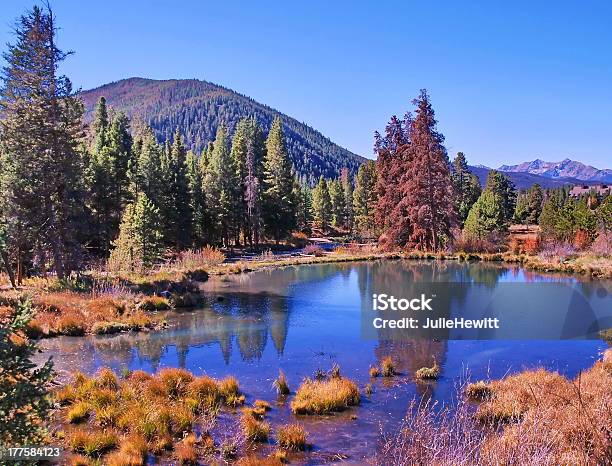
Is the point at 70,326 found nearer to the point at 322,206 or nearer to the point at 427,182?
the point at 427,182

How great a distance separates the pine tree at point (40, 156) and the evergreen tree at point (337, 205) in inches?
2668

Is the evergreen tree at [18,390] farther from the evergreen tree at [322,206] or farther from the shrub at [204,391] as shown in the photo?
the evergreen tree at [322,206]

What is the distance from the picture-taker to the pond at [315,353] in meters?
12.1

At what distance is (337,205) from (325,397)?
82054 millimetres

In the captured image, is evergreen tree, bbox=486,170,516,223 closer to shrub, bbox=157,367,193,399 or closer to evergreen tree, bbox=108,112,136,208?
evergreen tree, bbox=108,112,136,208

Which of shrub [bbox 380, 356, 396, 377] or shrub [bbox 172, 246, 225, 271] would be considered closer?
Answer: shrub [bbox 380, 356, 396, 377]

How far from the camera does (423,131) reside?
150 ft

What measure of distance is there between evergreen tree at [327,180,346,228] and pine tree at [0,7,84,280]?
222ft

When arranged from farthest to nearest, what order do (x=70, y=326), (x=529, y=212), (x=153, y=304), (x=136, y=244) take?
(x=529, y=212)
(x=136, y=244)
(x=153, y=304)
(x=70, y=326)

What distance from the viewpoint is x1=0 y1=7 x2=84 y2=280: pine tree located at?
25.7 meters

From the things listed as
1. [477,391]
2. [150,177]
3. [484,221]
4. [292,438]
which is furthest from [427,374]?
[484,221]

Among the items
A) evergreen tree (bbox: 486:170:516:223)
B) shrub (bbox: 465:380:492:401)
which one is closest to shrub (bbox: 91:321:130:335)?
shrub (bbox: 465:380:492:401)

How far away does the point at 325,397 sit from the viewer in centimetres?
1255

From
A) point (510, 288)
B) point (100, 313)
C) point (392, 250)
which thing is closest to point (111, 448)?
point (100, 313)
